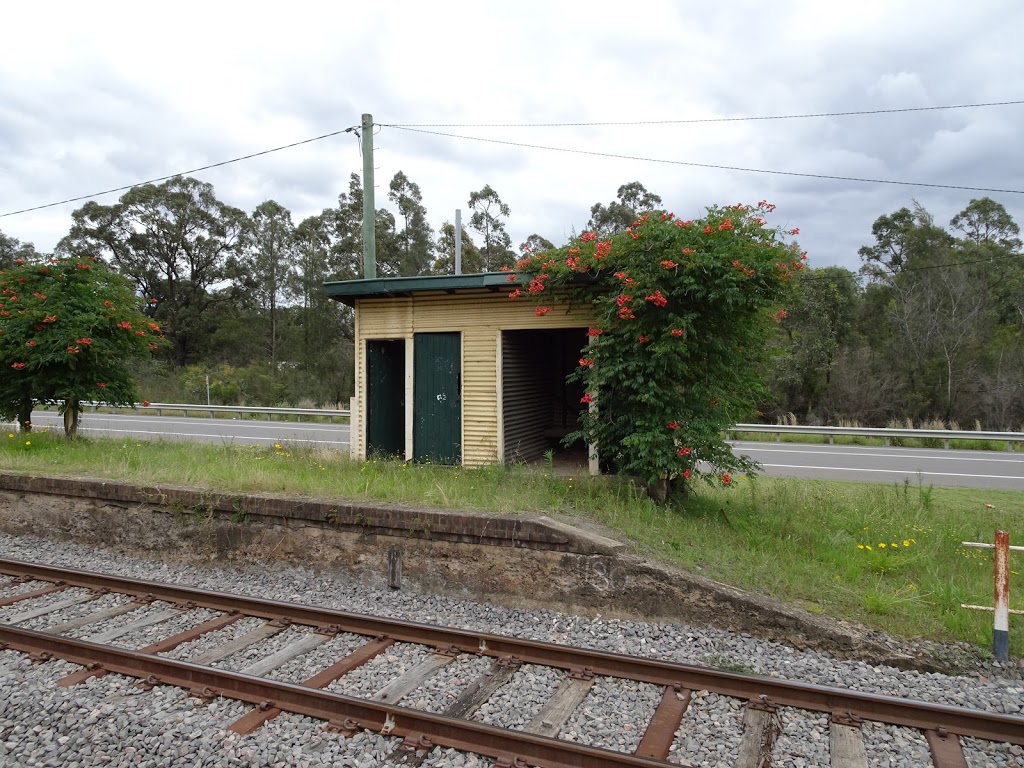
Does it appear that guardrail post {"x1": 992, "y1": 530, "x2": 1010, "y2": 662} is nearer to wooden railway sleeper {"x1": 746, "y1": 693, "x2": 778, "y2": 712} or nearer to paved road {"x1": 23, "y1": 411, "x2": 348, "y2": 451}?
wooden railway sleeper {"x1": 746, "y1": 693, "x2": 778, "y2": 712}

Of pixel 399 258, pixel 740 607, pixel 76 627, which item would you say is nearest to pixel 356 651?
pixel 76 627

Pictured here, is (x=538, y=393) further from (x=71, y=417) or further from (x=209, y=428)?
(x=209, y=428)

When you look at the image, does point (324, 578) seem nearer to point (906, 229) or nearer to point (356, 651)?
point (356, 651)

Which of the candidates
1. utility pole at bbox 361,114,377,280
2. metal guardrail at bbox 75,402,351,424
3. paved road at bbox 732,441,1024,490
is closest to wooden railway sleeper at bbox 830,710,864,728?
paved road at bbox 732,441,1024,490

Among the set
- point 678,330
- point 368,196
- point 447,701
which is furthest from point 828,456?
point 447,701

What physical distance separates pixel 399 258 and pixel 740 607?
112 ft

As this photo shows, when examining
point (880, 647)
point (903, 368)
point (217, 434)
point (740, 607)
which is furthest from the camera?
point (903, 368)

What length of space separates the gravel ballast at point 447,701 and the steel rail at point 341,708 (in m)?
0.08

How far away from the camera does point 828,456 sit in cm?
1728

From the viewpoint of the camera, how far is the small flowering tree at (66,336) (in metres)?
12.2

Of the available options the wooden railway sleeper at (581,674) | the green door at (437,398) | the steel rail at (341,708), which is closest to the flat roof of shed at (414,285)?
the green door at (437,398)

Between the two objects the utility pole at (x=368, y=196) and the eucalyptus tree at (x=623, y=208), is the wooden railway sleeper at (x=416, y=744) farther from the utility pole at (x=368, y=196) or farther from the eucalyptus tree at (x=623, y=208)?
the eucalyptus tree at (x=623, y=208)

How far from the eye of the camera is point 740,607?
5.64 meters

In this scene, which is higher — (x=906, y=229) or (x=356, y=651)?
(x=906, y=229)
